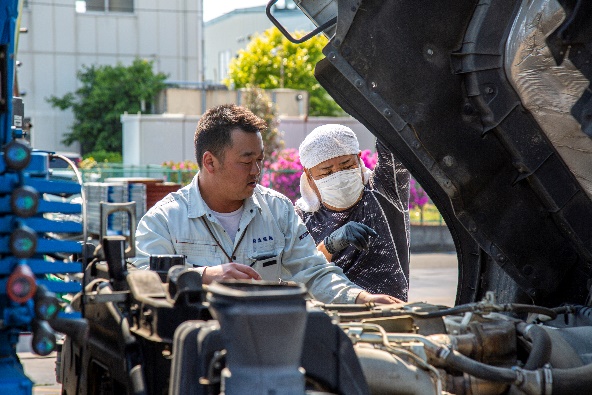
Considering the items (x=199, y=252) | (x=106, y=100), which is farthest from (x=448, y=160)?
(x=106, y=100)

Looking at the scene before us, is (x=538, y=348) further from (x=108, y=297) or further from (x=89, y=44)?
(x=89, y=44)

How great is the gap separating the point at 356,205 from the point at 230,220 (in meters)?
1.25

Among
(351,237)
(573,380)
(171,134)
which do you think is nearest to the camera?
(573,380)

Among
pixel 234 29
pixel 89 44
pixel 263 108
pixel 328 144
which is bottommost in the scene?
pixel 328 144

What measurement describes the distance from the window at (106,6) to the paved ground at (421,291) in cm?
2348

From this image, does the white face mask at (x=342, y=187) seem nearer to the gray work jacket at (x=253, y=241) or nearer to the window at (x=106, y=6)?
the gray work jacket at (x=253, y=241)

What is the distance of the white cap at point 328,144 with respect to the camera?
5.12 meters

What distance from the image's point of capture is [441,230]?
1789 centimetres

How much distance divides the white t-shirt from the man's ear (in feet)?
0.63

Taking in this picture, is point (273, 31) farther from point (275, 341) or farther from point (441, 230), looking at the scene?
point (275, 341)

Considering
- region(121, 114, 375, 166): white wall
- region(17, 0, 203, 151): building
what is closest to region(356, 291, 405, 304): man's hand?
region(121, 114, 375, 166): white wall

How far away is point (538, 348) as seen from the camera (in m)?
3.13

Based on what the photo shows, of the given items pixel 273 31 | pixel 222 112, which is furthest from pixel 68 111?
pixel 222 112

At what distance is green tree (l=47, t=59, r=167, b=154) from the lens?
3506cm
